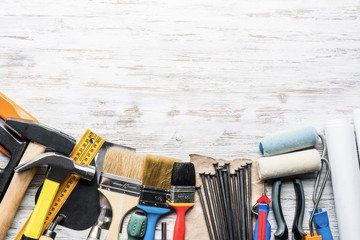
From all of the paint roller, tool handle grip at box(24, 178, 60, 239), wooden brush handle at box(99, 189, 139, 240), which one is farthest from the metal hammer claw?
the paint roller

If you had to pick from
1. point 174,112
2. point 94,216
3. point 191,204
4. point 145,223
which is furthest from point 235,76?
point 94,216

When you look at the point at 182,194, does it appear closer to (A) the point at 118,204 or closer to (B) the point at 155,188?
(B) the point at 155,188

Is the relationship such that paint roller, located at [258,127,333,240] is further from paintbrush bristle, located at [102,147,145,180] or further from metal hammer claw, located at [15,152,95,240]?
metal hammer claw, located at [15,152,95,240]

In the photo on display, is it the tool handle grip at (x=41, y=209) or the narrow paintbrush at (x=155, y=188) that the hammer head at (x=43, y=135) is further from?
the narrow paintbrush at (x=155, y=188)

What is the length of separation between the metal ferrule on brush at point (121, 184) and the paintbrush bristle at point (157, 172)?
4 centimetres

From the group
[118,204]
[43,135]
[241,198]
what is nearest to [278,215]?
[241,198]

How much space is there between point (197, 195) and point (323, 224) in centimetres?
47

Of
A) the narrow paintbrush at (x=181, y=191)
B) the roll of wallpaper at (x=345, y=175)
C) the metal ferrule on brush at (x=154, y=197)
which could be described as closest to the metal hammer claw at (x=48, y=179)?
the metal ferrule on brush at (x=154, y=197)

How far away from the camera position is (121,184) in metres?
1.24

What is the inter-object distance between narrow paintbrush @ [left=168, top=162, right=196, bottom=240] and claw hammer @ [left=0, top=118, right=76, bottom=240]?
404 mm

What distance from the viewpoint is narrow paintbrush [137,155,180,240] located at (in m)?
1.22

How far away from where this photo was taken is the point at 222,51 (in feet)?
4.43

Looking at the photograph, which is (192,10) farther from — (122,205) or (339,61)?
(122,205)

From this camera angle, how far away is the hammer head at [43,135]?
3.89 feet
